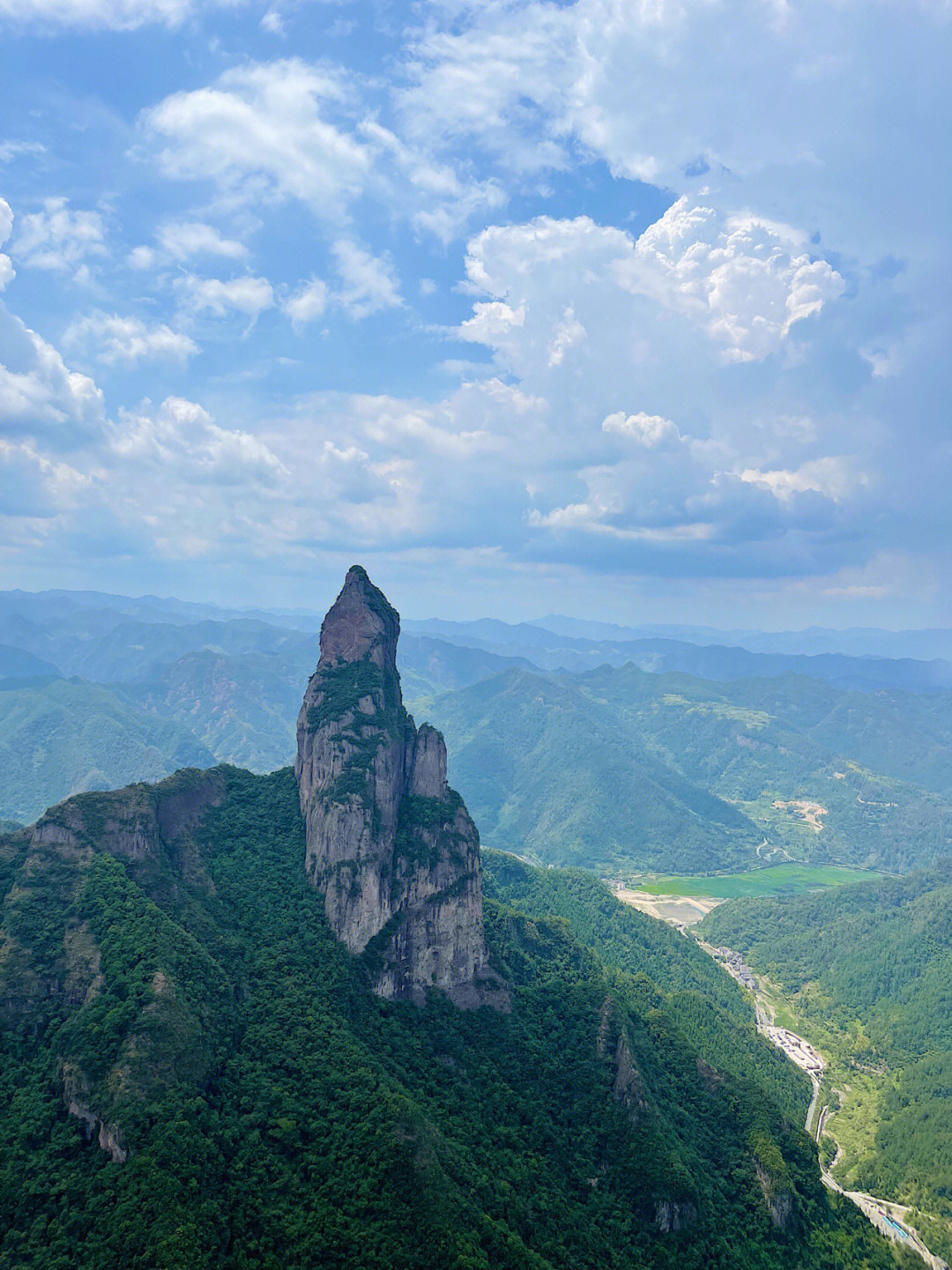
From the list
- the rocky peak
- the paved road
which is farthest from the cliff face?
the paved road

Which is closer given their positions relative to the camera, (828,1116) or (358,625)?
(358,625)

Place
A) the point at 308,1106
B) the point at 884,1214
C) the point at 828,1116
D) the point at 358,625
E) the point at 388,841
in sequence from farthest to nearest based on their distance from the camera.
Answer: the point at 828,1116 → the point at 358,625 → the point at 884,1214 → the point at 388,841 → the point at 308,1106

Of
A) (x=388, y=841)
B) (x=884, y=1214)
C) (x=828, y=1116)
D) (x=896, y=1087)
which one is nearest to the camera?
(x=388, y=841)

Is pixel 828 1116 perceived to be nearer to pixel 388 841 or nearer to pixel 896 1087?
pixel 896 1087

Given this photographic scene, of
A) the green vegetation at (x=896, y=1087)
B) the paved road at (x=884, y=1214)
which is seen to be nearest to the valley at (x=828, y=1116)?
the paved road at (x=884, y=1214)

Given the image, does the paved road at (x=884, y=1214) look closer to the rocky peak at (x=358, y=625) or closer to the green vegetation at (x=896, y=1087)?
the green vegetation at (x=896, y=1087)

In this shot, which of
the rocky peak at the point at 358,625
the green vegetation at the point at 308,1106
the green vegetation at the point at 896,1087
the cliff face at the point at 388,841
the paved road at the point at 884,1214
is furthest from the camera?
the rocky peak at the point at 358,625

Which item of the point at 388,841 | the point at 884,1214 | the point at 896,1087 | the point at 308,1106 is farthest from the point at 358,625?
the point at 896,1087
